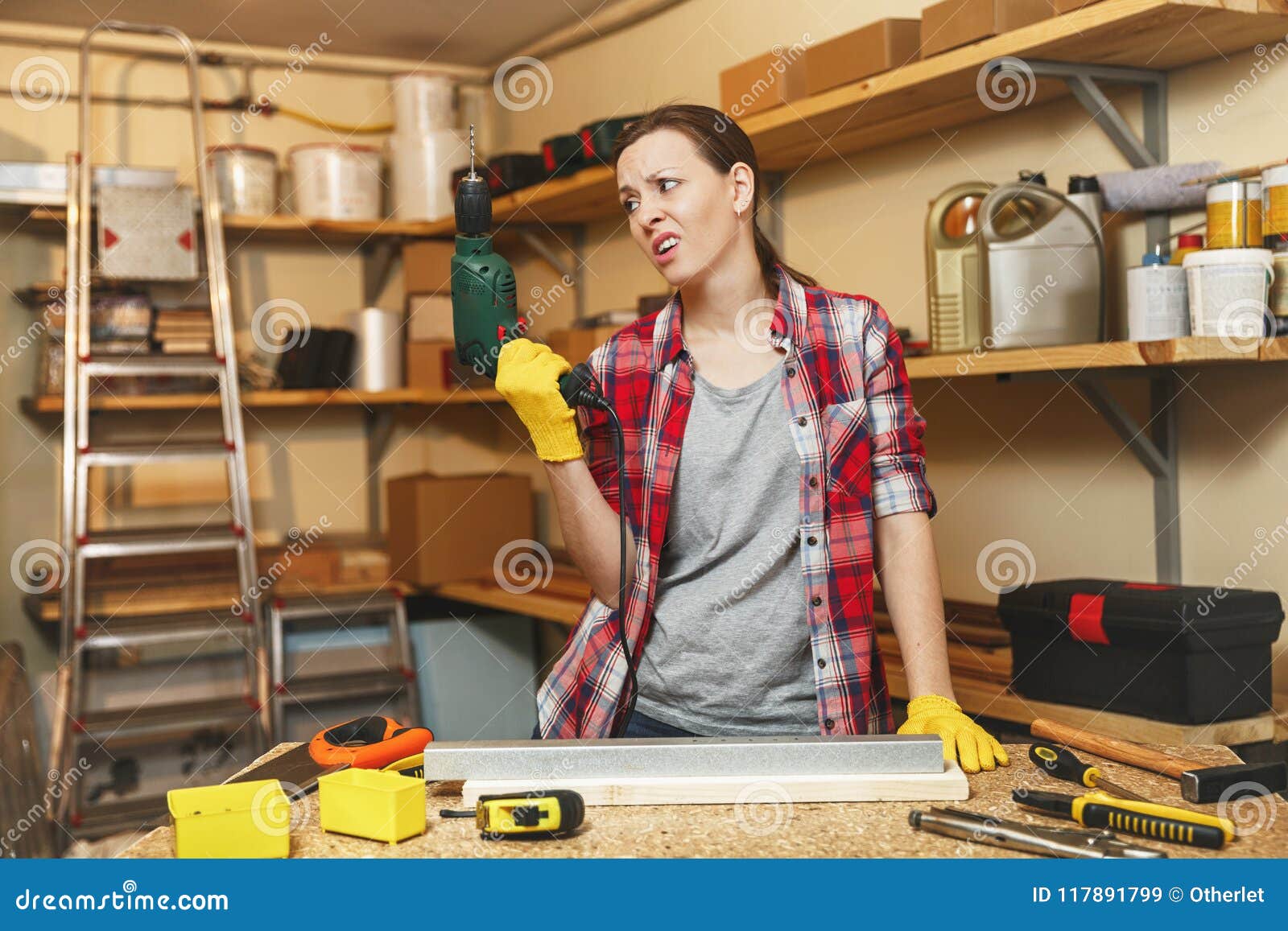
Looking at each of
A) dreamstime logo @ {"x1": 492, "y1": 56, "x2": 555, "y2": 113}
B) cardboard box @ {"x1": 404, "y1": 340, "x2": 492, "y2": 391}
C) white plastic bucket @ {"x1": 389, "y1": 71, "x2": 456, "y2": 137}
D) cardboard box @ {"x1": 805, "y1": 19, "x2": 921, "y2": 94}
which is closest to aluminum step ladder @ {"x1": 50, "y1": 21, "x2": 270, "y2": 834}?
cardboard box @ {"x1": 404, "y1": 340, "x2": 492, "y2": 391}

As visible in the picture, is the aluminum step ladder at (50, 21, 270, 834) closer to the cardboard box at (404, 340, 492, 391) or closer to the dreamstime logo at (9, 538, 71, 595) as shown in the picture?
the dreamstime logo at (9, 538, 71, 595)

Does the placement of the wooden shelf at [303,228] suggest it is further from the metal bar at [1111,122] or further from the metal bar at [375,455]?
the metal bar at [1111,122]

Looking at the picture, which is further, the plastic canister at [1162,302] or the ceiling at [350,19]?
the ceiling at [350,19]

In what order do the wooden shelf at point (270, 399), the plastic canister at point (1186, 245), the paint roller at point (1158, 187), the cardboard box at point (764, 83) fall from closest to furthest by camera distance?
1. the plastic canister at point (1186, 245)
2. the paint roller at point (1158, 187)
3. the cardboard box at point (764, 83)
4. the wooden shelf at point (270, 399)

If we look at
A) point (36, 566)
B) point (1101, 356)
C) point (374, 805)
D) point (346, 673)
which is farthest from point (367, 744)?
point (36, 566)

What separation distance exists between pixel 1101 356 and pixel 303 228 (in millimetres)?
2645

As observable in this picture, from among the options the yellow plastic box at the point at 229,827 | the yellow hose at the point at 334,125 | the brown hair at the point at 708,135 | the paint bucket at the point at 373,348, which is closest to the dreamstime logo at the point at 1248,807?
the yellow plastic box at the point at 229,827

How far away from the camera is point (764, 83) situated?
94.6 inches

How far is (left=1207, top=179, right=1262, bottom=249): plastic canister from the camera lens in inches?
68.9

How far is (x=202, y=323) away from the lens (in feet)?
11.7

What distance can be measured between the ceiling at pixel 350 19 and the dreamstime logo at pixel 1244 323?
2.32 meters

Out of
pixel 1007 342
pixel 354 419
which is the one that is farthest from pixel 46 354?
pixel 1007 342

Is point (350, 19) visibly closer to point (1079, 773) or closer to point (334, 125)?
point (334, 125)

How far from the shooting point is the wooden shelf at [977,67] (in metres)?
1.76
